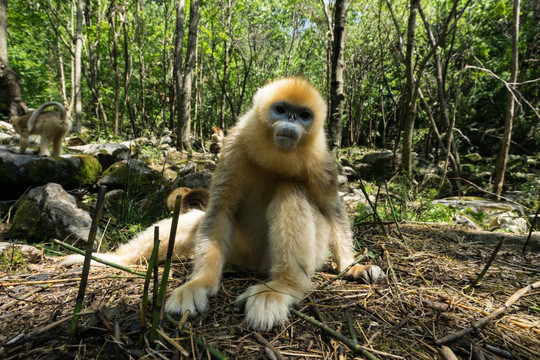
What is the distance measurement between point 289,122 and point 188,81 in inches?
424

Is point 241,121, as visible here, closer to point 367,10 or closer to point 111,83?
point 367,10

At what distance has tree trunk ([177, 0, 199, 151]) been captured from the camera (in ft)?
37.4

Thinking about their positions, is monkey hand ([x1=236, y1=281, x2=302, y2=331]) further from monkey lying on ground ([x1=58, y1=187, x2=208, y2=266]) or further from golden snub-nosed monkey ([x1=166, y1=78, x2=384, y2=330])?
monkey lying on ground ([x1=58, y1=187, x2=208, y2=266])

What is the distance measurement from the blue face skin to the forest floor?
111cm

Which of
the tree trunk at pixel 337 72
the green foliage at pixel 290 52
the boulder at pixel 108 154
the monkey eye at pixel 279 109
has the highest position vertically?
the green foliage at pixel 290 52

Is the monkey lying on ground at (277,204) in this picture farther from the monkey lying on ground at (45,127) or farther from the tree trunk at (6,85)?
the tree trunk at (6,85)

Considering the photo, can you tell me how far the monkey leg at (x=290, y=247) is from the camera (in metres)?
1.97

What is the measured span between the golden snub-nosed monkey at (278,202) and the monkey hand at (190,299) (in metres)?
0.03

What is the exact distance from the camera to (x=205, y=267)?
2.14 m

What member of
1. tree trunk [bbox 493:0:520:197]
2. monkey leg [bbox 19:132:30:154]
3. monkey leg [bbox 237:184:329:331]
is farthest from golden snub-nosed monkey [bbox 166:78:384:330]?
tree trunk [bbox 493:0:520:197]

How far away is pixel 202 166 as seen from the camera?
7488 millimetres

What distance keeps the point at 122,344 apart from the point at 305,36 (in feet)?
65.9

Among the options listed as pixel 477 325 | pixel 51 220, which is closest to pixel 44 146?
pixel 51 220

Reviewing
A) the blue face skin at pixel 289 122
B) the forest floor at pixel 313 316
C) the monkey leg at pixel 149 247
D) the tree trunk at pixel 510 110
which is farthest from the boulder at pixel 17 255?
the tree trunk at pixel 510 110
